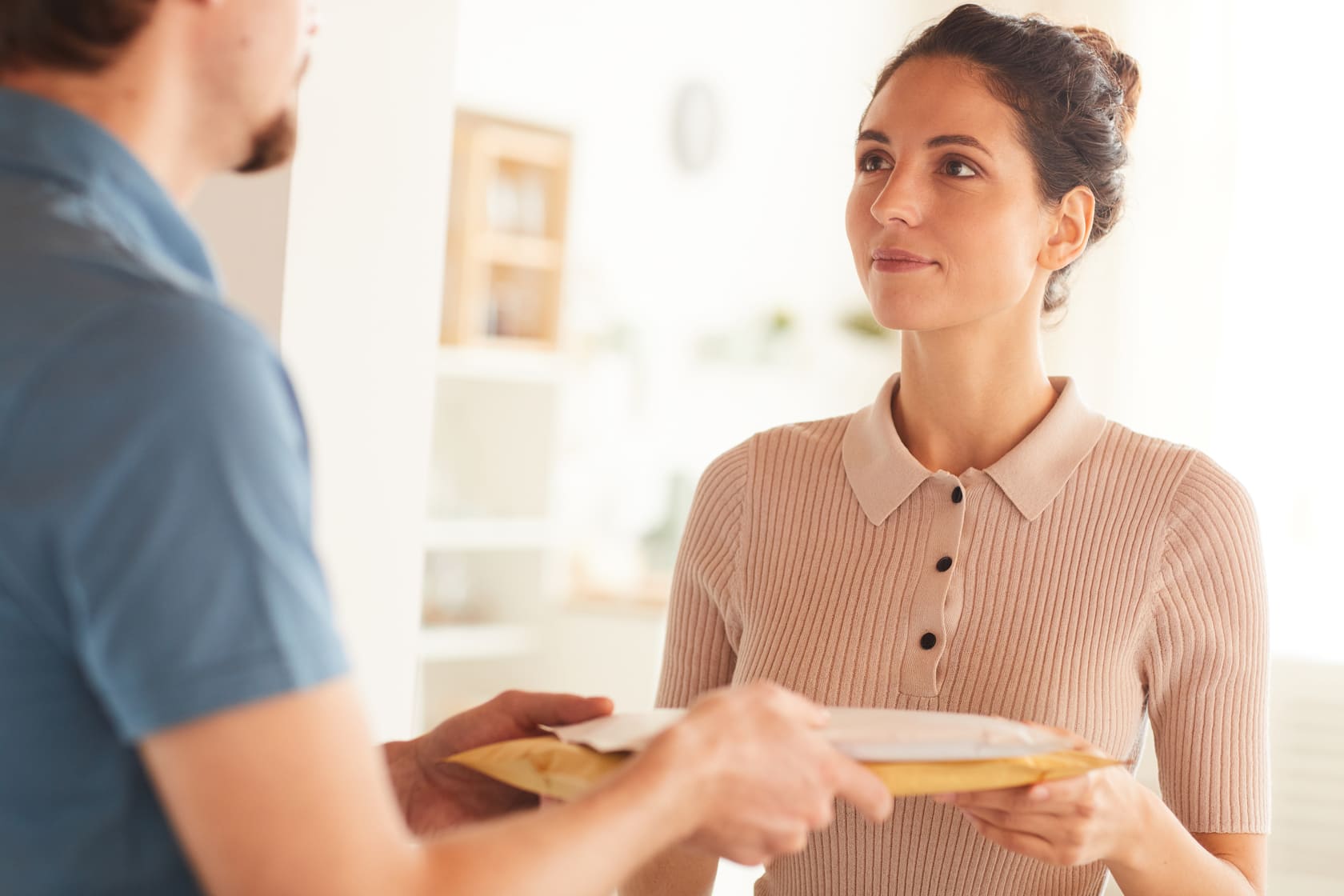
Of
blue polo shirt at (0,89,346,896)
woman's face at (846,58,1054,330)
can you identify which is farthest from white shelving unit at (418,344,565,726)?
blue polo shirt at (0,89,346,896)

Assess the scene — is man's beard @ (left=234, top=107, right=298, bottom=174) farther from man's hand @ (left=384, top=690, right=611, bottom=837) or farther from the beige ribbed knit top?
the beige ribbed knit top

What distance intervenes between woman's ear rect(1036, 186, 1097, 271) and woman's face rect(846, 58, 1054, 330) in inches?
0.6

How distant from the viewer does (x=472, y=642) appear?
462 cm

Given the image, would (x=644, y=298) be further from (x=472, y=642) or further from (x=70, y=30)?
(x=70, y=30)

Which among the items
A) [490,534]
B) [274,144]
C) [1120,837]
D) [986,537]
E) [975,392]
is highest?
[274,144]

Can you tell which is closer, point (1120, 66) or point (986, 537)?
point (986, 537)

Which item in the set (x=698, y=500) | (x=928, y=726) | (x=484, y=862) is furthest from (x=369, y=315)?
(x=484, y=862)

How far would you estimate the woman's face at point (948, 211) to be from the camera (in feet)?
5.05

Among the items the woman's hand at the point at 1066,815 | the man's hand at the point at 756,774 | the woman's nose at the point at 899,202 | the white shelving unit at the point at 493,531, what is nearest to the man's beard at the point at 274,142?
the man's hand at the point at 756,774

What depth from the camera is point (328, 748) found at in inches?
26.0

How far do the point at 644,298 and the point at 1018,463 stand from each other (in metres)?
3.80

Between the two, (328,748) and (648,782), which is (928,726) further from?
(328,748)

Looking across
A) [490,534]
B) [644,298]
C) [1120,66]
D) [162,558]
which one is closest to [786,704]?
[162,558]

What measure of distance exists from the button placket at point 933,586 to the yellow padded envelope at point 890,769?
416 millimetres
